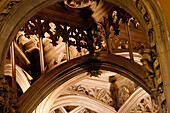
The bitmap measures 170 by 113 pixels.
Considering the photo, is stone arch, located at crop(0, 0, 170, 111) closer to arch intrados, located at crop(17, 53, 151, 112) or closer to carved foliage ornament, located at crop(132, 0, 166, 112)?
carved foliage ornament, located at crop(132, 0, 166, 112)

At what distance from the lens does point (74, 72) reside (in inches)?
292

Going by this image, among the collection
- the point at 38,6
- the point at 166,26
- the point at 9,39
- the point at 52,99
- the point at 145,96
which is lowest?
the point at 166,26

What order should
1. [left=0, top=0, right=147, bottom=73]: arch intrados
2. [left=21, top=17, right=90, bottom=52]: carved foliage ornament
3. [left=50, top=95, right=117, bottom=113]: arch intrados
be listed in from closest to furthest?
1. [left=0, top=0, right=147, bottom=73]: arch intrados
2. [left=21, top=17, right=90, bottom=52]: carved foliage ornament
3. [left=50, top=95, right=117, bottom=113]: arch intrados

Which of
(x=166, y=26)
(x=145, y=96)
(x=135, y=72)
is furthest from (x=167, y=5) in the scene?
(x=145, y=96)

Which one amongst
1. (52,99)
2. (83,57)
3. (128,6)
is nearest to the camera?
(128,6)

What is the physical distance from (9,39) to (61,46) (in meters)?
3.69

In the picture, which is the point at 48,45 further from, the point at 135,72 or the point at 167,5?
the point at 167,5

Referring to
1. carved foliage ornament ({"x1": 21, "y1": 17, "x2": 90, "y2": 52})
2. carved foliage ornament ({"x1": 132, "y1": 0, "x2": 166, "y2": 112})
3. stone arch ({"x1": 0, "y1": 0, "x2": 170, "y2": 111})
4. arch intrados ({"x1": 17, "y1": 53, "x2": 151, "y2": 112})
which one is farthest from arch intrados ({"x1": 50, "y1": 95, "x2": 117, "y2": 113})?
carved foliage ornament ({"x1": 132, "y1": 0, "x2": 166, "y2": 112})

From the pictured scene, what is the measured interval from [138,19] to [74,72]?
290 centimetres

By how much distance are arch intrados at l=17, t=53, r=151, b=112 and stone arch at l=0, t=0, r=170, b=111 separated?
6.36 feet

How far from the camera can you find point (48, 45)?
8836 mm

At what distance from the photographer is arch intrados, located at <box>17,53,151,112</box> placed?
6899 millimetres

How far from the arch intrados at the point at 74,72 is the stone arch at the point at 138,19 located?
1.94m

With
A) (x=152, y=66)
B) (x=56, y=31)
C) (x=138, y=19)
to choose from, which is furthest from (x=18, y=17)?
(x=56, y=31)
